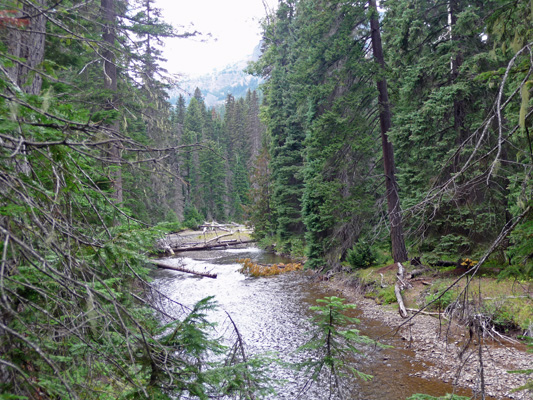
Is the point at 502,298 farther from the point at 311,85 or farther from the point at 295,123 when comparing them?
the point at 295,123

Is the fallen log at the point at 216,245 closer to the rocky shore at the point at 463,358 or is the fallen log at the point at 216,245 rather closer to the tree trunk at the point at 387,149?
the tree trunk at the point at 387,149

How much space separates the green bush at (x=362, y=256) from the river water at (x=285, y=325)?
171 centimetres

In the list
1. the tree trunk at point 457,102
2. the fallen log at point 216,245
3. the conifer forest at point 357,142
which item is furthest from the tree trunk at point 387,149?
the fallen log at point 216,245

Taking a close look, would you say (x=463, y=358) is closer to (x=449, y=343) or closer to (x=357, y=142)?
(x=449, y=343)

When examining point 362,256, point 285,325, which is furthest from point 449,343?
point 362,256

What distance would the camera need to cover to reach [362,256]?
1303 cm

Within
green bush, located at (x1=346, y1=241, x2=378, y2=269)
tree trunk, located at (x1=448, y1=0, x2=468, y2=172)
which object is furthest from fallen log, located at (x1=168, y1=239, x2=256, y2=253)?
tree trunk, located at (x1=448, y1=0, x2=468, y2=172)

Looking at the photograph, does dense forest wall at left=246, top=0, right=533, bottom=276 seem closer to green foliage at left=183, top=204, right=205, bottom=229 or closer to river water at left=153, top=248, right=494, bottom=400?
river water at left=153, top=248, right=494, bottom=400

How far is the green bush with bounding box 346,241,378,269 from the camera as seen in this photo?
1302 centimetres

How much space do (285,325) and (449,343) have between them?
154 inches

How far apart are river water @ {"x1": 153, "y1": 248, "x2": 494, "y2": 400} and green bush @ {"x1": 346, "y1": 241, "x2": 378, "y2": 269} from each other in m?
1.71

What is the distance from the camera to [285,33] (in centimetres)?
2436

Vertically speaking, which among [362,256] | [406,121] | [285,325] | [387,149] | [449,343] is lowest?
[285,325]

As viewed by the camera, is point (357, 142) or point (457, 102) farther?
point (357, 142)
